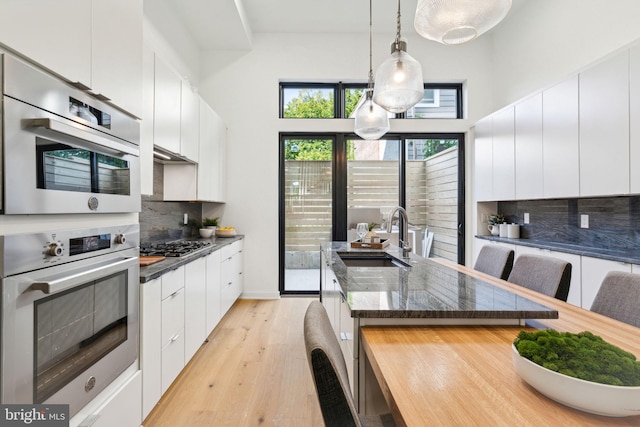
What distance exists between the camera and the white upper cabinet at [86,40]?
3.15 ft

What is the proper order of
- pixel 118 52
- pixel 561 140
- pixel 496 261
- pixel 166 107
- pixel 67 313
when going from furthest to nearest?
1. pixel 561 140
2. pixel 166 107
3. pixel 496 261
4. pixel 118 52
5. pixel 67 313

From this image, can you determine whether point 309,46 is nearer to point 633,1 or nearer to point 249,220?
point 249,220

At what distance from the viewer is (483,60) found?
14.0ft

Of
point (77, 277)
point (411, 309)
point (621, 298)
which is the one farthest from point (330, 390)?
point (621, 298)

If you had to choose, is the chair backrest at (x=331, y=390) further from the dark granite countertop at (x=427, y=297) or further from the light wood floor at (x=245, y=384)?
the light wood floor at (x=245, y=384)

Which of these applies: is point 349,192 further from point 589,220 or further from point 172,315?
Result: point 172,315

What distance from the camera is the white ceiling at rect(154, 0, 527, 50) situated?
333cm

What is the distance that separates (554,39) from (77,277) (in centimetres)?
450

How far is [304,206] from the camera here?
436 cm

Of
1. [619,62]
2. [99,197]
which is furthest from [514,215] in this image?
[99,197]

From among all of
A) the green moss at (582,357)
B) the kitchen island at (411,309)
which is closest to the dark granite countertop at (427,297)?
the kitchen island at (411,309)

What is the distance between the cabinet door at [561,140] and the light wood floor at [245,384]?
107 inches

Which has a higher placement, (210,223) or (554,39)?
(554,39)

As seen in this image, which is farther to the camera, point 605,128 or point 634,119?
point 605,128
